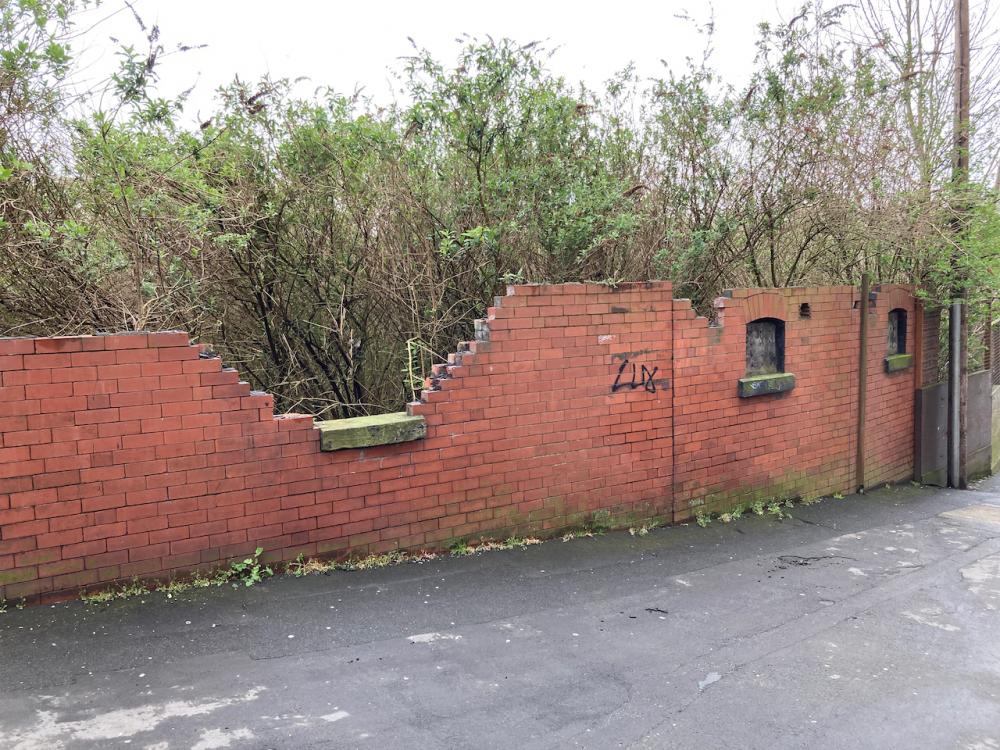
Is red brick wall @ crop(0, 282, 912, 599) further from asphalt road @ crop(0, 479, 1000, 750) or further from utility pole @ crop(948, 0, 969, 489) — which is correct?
utility pole @ crop(948, 0, 969, 489)

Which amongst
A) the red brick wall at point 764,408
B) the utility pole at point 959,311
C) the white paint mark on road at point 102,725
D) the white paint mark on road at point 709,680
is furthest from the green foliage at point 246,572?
the utility pole at point 959,311

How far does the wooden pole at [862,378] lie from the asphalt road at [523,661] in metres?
3.62

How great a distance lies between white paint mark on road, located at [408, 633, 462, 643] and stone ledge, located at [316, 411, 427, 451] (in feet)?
5.18

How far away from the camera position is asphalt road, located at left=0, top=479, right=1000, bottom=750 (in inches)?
140

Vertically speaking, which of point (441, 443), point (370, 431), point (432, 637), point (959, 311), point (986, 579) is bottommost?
point (986, 579)

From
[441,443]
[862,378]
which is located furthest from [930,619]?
[862,378]

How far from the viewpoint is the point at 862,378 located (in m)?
9.68

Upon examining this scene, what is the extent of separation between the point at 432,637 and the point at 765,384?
515 cm

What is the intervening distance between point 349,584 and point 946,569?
5.58 meters

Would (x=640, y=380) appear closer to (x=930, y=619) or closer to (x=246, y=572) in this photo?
(x=930, y=619)

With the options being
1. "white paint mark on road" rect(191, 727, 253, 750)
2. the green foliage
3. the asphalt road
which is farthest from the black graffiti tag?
"white paint mark on road" rect(191, 727, 253, 750)

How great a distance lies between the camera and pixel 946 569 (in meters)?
6.83

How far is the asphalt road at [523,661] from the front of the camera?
3555 millimetres

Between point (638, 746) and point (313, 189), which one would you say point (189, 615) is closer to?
point (638, 746)
